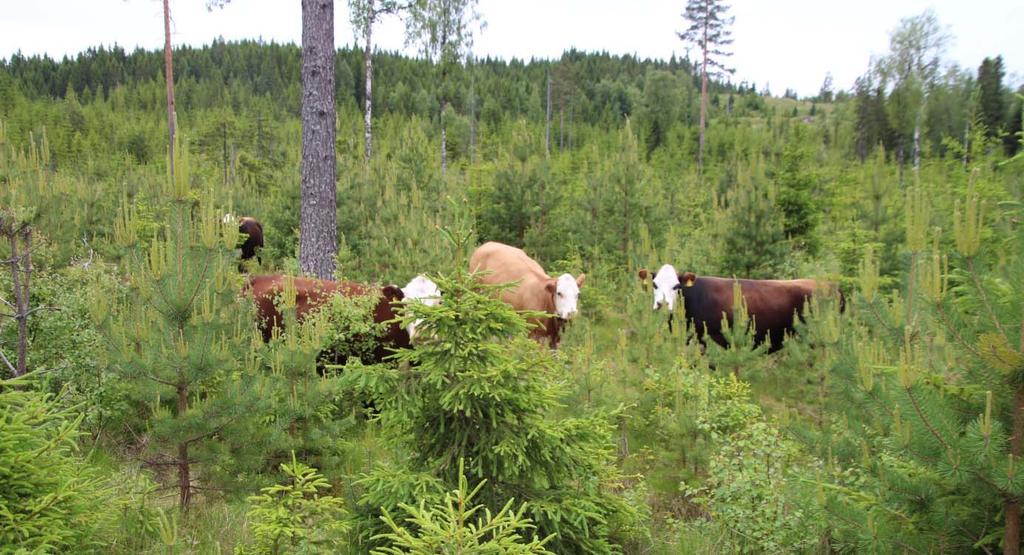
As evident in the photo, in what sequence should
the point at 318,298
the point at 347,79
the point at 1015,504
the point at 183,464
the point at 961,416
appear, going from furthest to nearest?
the point at 347,79, the point at 318,298, the point at 183,464, the point at 961,416, the point at 1015,504

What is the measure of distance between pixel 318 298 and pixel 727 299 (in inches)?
235

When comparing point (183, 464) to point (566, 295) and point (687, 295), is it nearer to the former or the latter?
point (566, 295)

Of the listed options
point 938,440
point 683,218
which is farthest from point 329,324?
point 683,218

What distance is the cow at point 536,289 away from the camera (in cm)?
852

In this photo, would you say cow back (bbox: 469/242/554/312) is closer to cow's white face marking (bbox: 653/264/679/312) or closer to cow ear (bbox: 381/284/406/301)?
cow's white face marking (bbox: 653/264/679/312)

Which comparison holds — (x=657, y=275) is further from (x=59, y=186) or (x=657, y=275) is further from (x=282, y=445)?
(x=59, y=186)

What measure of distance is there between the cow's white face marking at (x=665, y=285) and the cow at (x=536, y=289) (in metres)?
1.21

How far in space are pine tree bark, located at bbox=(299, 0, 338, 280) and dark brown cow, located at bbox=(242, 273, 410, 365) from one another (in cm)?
107

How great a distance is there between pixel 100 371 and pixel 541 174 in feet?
31.2

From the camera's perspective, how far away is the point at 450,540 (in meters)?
2.10

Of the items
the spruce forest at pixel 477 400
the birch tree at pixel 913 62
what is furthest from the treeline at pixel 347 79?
the spruce forest at pixel 477 400

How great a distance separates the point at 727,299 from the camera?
941 centimetres

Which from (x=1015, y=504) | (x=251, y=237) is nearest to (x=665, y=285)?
(x=1015, y=504)

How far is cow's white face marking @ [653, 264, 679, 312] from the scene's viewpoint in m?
9.23
